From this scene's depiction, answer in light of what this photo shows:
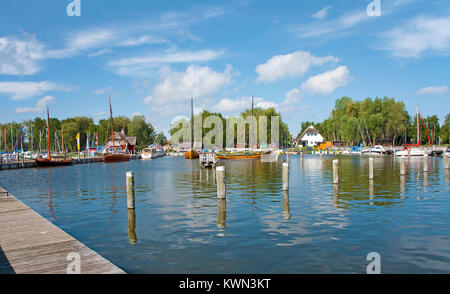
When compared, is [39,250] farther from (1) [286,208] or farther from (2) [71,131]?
(2) [71,131]

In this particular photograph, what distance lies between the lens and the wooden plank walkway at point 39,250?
8648 mm

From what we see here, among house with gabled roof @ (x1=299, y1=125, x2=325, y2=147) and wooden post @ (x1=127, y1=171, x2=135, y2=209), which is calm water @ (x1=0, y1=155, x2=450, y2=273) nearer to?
wooden post @ (x1=127, y1=171, x2=135, y2=209)

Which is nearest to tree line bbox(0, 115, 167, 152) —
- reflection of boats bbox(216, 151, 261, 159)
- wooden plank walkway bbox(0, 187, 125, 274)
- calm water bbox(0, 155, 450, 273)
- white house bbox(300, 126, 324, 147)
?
white house bbox(300, 126, 324, 147)

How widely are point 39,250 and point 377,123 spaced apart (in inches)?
4805

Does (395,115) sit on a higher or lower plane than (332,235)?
higher

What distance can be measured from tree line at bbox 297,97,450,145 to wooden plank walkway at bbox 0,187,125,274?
11081 centimetres

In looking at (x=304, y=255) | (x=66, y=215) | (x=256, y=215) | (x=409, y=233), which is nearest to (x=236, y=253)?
(x=304, y=255)

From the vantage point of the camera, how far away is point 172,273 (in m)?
10.2

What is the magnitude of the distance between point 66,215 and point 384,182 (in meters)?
24.8

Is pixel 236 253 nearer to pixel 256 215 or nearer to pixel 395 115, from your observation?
pixel 256 215

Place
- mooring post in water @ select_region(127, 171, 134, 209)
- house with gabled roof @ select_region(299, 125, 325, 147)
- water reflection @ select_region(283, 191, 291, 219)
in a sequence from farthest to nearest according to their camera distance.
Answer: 1. house with gabled roof @ select_region(299, 125, 325, 147)
2. mooring post in water @ select_region(127, 171, 134, 209)
3. water reflection @ select_region(283, 191, 291, 219)

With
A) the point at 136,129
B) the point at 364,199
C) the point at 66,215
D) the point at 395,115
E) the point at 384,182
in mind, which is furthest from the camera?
the point at 136,129

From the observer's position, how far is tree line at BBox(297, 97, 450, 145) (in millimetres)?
119312

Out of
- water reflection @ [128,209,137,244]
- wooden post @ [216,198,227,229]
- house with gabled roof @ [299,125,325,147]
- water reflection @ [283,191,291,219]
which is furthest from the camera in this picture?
house with gabled roof @ [299,125,325,147]
